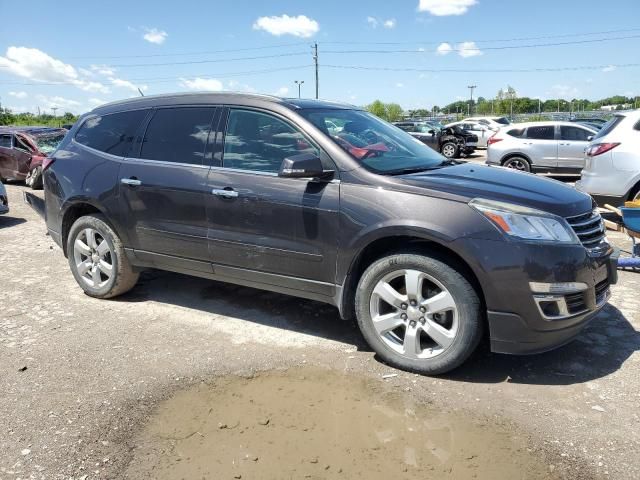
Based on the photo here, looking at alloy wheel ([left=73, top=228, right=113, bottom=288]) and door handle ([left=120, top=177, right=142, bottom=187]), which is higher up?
door handle ([left=120, top=177, right=142, bottom=187])

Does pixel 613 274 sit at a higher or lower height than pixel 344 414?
higher

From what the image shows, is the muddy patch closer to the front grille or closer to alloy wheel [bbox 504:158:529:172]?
the front grille

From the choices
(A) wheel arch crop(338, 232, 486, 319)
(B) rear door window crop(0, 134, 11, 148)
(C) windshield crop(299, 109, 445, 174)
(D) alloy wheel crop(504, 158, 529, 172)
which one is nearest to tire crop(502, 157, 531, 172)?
(D) alloy wheel crop(504, 158, 529, 172)

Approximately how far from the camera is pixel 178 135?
175 inches

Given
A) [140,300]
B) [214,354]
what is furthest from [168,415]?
[140,300]

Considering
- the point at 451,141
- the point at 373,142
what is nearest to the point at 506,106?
the point at 451,141

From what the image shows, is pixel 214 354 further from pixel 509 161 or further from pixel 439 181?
pixel 509 161

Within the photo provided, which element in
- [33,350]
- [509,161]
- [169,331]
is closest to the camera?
[33,350]

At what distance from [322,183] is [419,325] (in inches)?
45.4

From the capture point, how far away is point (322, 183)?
145 inches

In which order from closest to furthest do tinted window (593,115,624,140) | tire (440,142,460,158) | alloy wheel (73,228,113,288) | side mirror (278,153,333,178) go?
1. side mirror (278,153,333,178)
2. alloy wheel (73,228,113,288)
3. tinted window (593,115,624,140)
4. tire (440,142,460,158)

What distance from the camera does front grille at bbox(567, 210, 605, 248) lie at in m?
3.38

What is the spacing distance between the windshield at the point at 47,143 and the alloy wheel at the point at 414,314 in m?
12.8

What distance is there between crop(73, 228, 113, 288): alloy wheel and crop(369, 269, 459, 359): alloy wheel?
263 cm
